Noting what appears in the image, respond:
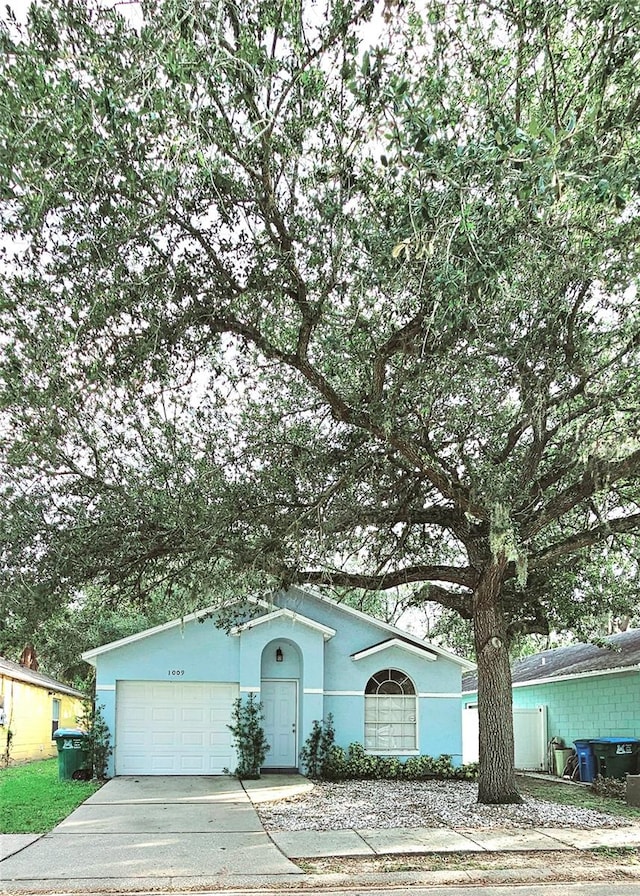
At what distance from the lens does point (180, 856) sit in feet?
32.0

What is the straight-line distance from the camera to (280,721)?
19.6 meters

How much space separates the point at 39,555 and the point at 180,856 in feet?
14.0

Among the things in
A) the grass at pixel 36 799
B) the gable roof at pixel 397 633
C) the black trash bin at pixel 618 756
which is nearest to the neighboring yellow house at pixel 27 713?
the grass at pixel 36 799

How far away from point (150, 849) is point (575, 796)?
8980 mm

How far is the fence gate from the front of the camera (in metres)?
22.4

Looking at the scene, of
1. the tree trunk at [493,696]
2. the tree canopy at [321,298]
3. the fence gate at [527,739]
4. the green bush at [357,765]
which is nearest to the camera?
the tree canopy at [321,298]

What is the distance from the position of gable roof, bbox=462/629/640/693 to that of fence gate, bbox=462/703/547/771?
34.9 inches

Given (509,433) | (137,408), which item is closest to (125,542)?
(137,408)

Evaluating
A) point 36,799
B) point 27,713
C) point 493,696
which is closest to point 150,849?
point 36,799

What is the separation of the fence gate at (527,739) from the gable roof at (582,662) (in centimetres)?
89

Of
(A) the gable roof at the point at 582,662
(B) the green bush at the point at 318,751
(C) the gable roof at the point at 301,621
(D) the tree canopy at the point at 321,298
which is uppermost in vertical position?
(D) the tree canopy at the point at 321,298

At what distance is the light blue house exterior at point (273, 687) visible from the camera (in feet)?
62.5

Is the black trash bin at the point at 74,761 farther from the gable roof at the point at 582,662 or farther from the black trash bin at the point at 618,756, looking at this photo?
the gable roof at the point at 582,662

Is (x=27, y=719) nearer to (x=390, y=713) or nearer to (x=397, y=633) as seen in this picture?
(x=390, y=713)
